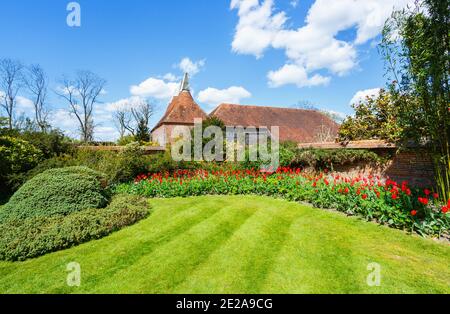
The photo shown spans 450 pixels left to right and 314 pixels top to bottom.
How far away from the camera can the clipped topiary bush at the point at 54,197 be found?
19.8 ft

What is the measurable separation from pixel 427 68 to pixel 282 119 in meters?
21.2

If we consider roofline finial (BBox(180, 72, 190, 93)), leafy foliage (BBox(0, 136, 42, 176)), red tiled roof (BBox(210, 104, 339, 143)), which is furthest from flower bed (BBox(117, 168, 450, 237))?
roofline finial (BBox(180, 72, 190, 93))

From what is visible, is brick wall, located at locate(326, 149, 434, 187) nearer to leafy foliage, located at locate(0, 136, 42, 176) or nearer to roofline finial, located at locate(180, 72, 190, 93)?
leafy foliage, located at locate(0, 136, 42, 176)

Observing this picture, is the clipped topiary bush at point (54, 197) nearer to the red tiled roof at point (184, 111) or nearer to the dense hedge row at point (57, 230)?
the dense hedge row at point (57, 230)

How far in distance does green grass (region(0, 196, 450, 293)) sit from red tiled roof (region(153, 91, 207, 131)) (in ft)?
65.0

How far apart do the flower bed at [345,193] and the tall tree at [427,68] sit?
2.76ft

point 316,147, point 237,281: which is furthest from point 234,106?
point 237,281

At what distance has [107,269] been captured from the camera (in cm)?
393

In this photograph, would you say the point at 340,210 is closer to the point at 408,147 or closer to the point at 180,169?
the point at 408,147

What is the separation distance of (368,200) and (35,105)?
4140 cm

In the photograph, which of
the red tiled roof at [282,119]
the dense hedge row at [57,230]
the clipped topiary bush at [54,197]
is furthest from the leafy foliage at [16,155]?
the red tiled roof at [282,119]

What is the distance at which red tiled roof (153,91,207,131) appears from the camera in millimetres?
24750

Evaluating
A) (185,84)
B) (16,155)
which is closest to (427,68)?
(16,155)

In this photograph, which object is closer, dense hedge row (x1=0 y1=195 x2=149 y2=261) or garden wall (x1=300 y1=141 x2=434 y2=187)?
dense hedge row (x1=0 y1=195 x2=149 y2=261)
